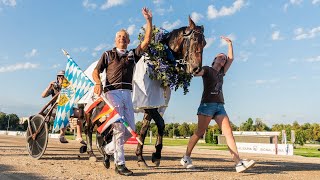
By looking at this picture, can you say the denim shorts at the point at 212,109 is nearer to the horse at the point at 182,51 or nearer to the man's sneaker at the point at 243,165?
the horse at the point at 182,51

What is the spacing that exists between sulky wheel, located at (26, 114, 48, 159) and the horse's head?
137 inches

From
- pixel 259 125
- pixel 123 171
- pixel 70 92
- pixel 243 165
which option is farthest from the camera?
pixel 259 125

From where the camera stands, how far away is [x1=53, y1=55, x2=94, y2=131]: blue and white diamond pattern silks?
7.52 metres

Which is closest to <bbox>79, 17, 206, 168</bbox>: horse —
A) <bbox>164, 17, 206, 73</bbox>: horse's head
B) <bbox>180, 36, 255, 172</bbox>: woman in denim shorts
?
<bbox>164, 17, 206, 73</bbox>: horse's head

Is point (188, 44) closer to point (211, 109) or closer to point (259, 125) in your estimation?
point (211, 109)

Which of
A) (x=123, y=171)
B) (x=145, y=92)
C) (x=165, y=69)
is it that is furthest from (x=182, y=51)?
(x=123, y=171)

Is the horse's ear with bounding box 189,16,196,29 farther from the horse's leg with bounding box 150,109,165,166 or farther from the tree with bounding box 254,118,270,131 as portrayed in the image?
the tree with bounding box 254,118,270,131

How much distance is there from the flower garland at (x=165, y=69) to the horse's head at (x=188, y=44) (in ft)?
0.54

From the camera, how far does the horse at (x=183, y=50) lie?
5.72 metres

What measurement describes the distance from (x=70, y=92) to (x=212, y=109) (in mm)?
3389

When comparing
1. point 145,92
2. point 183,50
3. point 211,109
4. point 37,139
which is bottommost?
point 37,139

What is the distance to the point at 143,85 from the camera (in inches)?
259

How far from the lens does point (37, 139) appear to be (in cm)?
776

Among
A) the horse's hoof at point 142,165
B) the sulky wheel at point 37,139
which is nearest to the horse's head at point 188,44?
the horse's hoof at point 142,165
